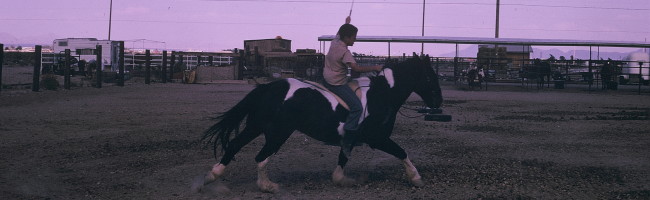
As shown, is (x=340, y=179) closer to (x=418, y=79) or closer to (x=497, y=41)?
(x=418, y=79)

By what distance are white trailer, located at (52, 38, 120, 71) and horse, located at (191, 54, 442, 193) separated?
90.8 feet

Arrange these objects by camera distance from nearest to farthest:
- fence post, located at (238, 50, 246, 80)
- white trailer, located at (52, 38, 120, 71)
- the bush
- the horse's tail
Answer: the horse's tail < the bush < fence post, located at (238, 50, 246, 80) < white trailer, located at (52, 38, 120, 71)

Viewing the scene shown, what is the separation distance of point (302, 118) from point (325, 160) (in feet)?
6.29

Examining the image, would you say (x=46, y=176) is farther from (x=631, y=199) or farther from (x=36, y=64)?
(x=36, y=64)

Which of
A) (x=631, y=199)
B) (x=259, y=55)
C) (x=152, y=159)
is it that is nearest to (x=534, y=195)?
(x=631, y=199)

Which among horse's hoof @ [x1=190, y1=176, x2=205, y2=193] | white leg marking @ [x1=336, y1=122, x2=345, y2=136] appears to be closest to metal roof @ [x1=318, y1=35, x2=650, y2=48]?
white leg marking @ [x1=336, y1=122, x2=345, y2=136]

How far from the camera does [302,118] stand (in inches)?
231

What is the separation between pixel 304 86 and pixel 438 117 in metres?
5.09

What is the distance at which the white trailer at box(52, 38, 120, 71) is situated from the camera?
3303cm

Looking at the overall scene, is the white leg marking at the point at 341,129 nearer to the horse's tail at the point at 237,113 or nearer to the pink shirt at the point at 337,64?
the pink shirt at the point at 337,64

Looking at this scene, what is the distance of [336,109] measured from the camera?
5.88m

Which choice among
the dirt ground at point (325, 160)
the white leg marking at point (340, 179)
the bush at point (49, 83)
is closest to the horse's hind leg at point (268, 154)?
the dirt ground at point (325, 160)

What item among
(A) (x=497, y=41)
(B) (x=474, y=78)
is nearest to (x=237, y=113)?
(B) (x=474, y=78)

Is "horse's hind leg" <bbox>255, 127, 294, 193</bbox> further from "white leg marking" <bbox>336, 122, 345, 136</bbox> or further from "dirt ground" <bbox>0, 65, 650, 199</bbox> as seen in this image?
"white leg marking" <bbox>336, 122, 345, 136</bbox>
